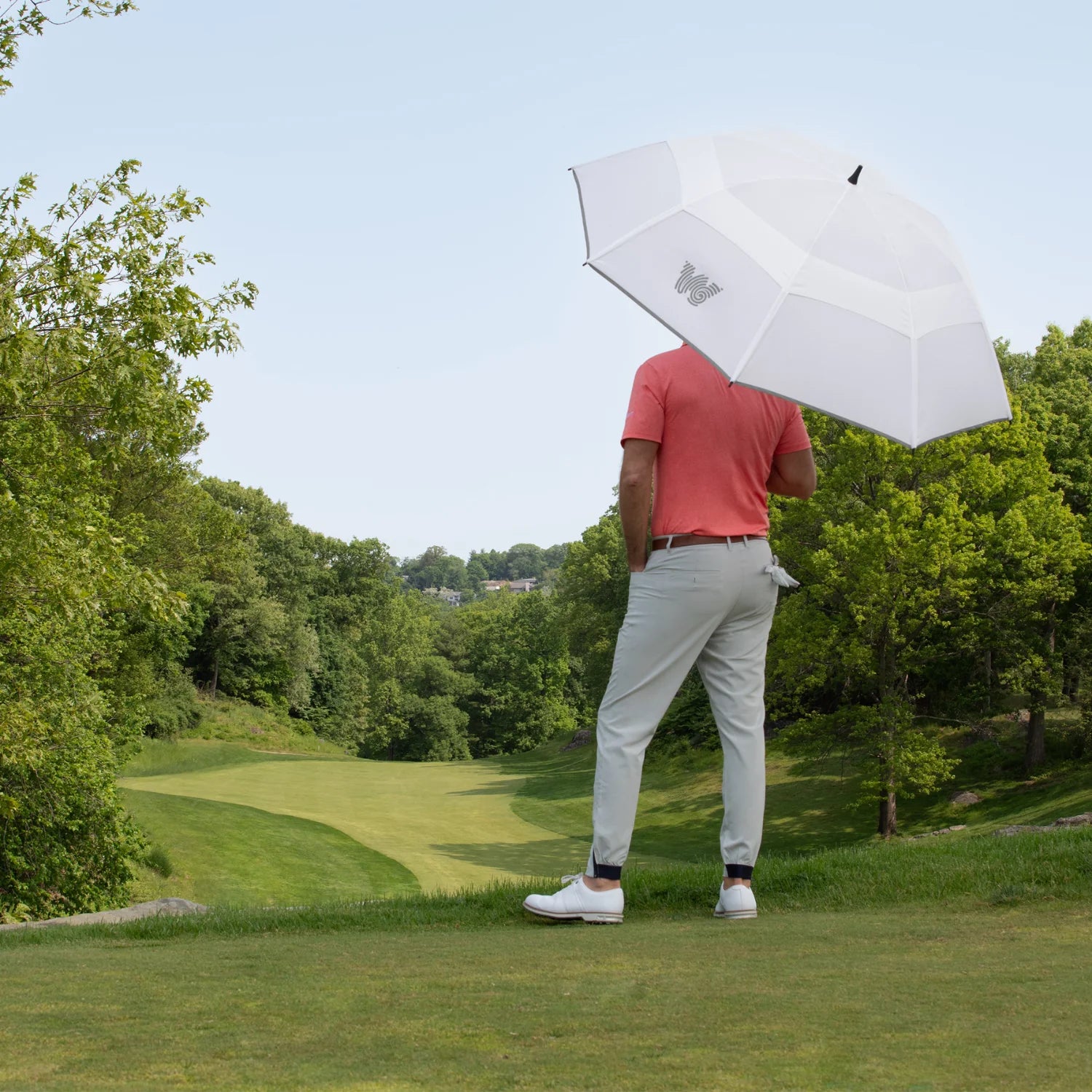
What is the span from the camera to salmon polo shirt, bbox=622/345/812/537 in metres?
4.81

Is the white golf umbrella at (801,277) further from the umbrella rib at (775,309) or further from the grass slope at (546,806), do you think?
the grass slope at (546,806)

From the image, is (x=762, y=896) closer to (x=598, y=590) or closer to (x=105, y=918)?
(x=105, y=918)

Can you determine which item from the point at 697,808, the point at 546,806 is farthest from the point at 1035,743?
the point at 546,806

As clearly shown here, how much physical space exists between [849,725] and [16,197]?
1980cm

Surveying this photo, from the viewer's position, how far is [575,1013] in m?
3.03

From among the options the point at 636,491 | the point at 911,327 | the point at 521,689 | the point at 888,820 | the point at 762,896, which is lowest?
the point at 888,820

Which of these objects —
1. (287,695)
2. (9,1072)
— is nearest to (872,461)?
(9,1072)

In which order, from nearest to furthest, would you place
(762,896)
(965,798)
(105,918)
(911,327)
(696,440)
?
(911,327) → (696,440) → (762,896) → (105,918) → (965,798)

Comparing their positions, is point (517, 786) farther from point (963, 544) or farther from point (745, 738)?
point (745, 738)

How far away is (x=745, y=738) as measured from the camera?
200 inches

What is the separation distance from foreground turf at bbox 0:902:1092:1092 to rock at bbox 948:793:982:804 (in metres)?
23.5

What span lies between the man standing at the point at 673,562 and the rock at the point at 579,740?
4931 centimetres

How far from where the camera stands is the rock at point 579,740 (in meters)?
54.7

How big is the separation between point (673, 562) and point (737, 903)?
1489mm
